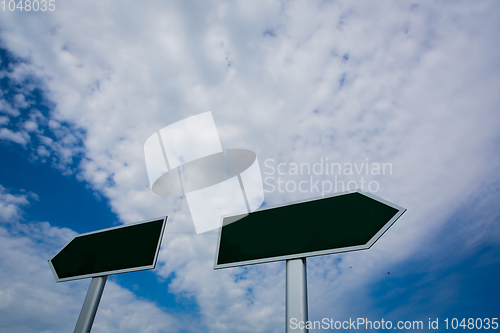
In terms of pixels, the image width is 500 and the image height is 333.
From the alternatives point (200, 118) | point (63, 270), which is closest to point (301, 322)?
point (200, 118)

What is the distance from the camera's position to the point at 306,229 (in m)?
3.90

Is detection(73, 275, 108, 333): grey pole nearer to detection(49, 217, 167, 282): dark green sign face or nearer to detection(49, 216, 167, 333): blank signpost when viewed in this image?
detection(49, 216, 167, 333): blank signpost

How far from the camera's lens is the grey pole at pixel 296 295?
315cm

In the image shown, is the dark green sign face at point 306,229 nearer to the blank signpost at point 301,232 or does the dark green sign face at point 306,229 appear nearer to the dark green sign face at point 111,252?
the blank signpost at point 301,232

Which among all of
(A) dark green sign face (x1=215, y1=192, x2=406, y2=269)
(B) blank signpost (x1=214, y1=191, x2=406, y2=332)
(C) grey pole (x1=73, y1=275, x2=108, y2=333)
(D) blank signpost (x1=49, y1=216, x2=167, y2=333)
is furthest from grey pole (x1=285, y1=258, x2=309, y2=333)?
(C) grey pole (x1=73, y1=275, x2=108, y2=333)

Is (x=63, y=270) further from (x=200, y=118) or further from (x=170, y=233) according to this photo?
(x=200, y=118)

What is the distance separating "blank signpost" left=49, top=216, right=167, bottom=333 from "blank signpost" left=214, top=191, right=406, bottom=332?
1.35 m

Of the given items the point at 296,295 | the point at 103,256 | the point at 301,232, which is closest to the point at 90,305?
the point at 103,256

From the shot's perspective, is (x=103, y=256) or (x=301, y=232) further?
(x=103, y=256)

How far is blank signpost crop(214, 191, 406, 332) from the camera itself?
339cm

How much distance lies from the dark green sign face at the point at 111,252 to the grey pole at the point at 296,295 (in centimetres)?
233

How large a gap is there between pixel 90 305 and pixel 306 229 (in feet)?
12.8

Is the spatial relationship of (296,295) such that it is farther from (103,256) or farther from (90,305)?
(103,256)

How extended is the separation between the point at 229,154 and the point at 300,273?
99.1 inches
